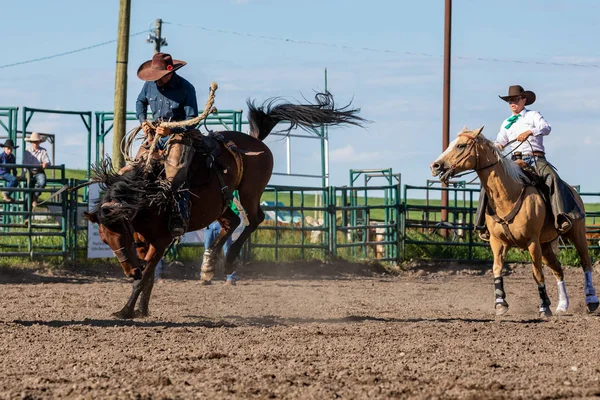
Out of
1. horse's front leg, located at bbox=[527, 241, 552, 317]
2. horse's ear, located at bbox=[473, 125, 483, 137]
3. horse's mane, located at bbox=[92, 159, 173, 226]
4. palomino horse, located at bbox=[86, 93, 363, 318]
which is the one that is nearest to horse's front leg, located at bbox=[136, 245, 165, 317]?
palomino horse, located at bbox=[86, 93, 363, 318]

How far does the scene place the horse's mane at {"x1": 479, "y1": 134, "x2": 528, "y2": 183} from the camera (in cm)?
912

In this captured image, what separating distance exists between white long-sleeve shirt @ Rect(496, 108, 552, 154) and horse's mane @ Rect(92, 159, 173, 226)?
378 cm

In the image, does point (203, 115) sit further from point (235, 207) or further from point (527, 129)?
point (527, 129)

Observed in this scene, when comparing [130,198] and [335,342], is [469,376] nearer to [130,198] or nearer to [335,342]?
[335,342]

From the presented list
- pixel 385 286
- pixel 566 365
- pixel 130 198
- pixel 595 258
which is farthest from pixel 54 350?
pixel 595 258

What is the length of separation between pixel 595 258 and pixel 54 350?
14275 millimetres

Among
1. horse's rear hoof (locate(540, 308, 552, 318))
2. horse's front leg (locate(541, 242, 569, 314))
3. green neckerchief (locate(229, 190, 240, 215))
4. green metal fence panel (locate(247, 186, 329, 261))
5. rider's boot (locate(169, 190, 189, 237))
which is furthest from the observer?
green metal fence panel (locate(247, 186, 329, 261))

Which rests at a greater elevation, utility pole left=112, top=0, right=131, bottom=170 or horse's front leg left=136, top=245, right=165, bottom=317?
utility pole left=112, top=0, right=131, bottom=170

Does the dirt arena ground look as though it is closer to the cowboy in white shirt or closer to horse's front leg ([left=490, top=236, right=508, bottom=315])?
horse's front leg ([left=490, top=236, right=508, bottom=315])

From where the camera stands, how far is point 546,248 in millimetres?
9945

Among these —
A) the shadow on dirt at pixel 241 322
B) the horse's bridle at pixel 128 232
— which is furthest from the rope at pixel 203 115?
the shadow on dirt at pixel 241 322

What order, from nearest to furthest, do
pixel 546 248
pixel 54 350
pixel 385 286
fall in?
1. pixel 54 350
2. pixel 546 248
3. pixel 385 286

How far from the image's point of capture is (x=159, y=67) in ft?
27.6

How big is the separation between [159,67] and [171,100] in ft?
1.07
